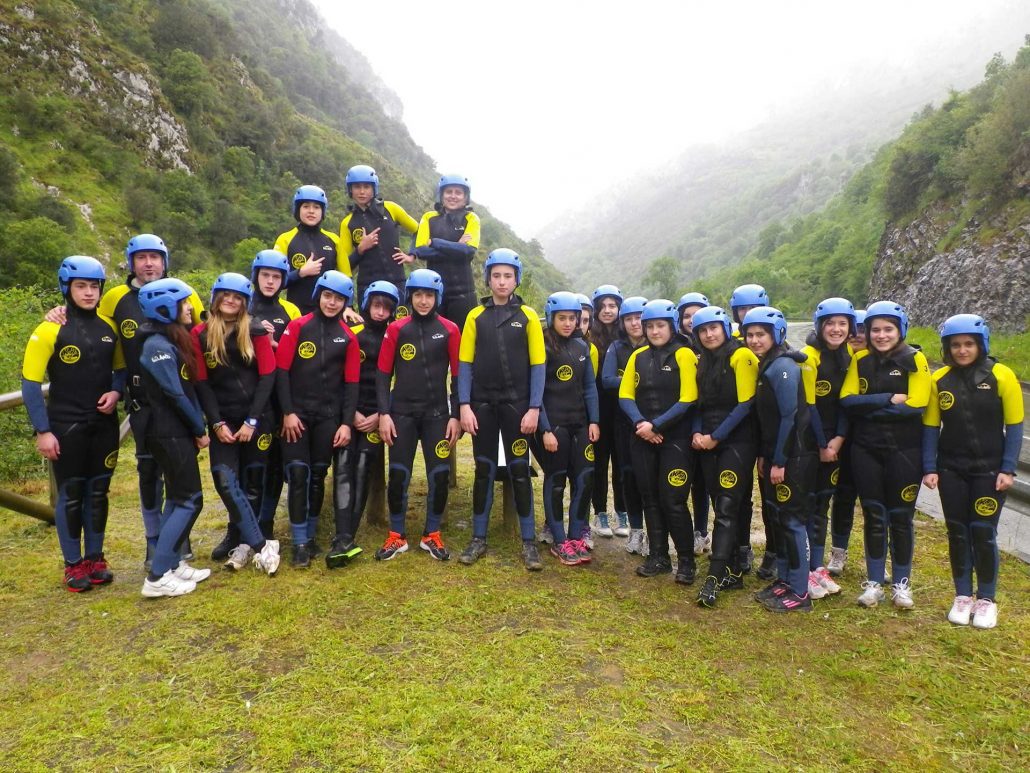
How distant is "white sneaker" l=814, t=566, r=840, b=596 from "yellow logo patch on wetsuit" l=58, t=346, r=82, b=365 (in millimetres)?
6951

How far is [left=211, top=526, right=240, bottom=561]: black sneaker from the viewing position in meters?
6.07

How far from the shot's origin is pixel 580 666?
Answer: 4328 mm

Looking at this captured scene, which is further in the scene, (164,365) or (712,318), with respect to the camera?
(712,318)

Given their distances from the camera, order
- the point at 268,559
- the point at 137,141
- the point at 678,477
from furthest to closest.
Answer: the point at 137,141 → the point at 678,477 → the point at 268,559

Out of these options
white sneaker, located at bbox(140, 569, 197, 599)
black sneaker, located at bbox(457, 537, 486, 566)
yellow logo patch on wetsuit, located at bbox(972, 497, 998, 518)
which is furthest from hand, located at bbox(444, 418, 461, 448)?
yellow logo patch on wetsuit, located at bbox(972, 497, 998, 518)

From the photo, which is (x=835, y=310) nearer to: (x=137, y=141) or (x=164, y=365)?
(x=164, y=365)

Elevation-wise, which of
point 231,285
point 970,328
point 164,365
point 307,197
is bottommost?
point 164,365

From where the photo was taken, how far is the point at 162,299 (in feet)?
16.1

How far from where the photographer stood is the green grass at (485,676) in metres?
3.45

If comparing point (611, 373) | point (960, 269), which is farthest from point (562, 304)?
point (960, 269)

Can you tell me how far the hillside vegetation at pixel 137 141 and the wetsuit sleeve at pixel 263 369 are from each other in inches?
1047

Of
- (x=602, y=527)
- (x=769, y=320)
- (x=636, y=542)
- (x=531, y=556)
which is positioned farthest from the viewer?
(x=602, y=527)

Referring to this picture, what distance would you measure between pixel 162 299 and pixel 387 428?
88.4 inches

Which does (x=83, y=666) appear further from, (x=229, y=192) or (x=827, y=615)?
(x=229, y=192)
